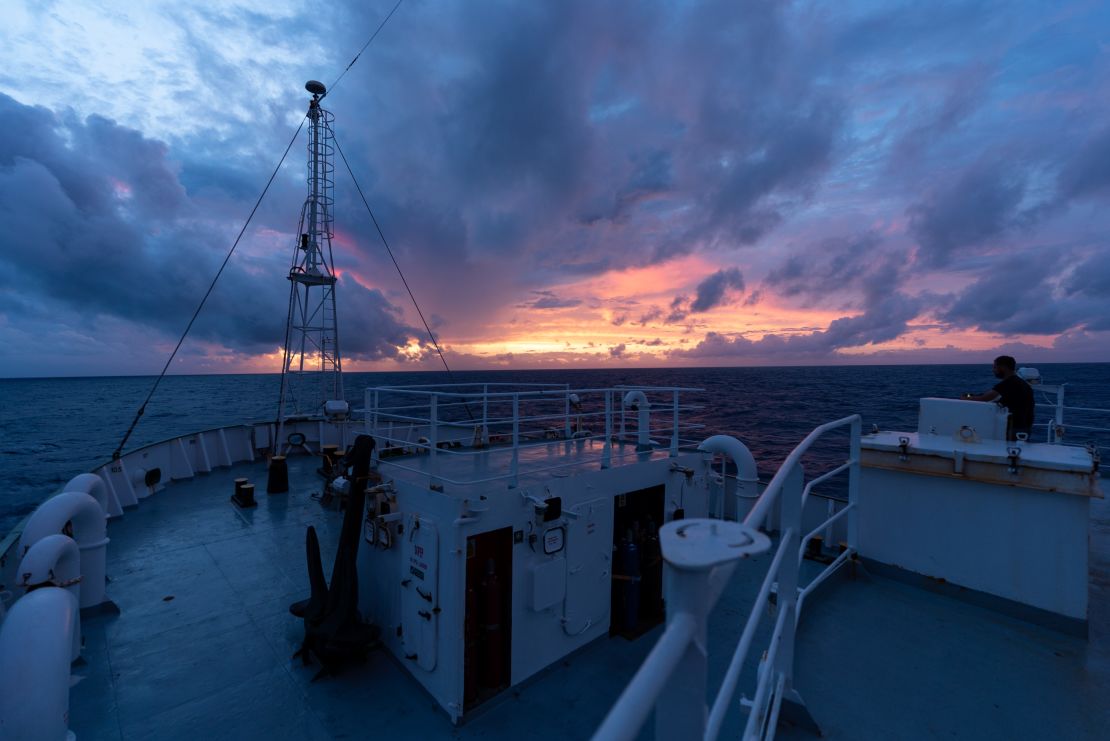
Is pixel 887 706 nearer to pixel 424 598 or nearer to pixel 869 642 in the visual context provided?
pixel 869 642

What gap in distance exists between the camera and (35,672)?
3.67 meters

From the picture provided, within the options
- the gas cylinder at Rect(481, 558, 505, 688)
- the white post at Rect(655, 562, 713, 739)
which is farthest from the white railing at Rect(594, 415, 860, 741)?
the gas cylinder at Rect(481, 558, 505, 688)

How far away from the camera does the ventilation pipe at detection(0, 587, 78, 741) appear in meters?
3.54

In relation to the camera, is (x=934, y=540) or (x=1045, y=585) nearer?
(x=1045, y=585)

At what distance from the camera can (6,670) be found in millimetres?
3629

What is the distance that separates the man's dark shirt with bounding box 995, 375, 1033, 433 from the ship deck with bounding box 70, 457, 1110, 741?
1959mm

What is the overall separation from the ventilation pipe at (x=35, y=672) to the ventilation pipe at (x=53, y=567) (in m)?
0.93

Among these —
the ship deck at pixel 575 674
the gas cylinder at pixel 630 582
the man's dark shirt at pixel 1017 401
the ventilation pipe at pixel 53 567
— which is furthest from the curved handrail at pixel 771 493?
the ventilation pipe at pixel 53 567

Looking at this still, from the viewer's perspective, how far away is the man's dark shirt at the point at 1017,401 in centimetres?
612

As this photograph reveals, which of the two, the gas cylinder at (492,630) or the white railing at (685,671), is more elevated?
the white railing at (685,671)

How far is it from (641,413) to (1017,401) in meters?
4.76

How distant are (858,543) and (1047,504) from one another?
175cm

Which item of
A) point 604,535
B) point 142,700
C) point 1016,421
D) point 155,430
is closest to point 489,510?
point 604,535

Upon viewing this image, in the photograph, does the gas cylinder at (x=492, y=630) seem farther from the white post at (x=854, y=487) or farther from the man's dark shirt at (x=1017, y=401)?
the man's dark shirt at (x=1017, y=401)
